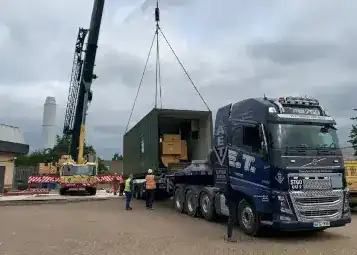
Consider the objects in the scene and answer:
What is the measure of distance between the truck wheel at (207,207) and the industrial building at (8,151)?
1731 centimetres

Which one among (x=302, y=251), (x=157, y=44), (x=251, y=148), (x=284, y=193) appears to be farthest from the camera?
(x=157, y=44)

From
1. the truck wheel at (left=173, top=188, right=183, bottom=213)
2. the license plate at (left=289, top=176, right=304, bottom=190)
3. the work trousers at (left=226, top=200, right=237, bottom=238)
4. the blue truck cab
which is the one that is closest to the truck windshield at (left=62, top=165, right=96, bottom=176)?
the truck wheel at (left=173, top=188, right=183, bottom=213)

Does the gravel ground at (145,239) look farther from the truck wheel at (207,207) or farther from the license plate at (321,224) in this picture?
the license plate at (321,224)

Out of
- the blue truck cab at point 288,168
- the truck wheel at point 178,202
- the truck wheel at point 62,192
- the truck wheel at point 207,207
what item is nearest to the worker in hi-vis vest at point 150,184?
the truck wheel at point 178,202

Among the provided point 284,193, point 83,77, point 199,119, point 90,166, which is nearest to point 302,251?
point 284,193

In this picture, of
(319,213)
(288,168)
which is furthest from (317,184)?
(288,168)

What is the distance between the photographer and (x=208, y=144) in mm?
14977

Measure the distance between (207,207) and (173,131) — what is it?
198 inches

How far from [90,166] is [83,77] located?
587 cm

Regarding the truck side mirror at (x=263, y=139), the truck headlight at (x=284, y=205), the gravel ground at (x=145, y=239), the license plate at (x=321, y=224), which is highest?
the truck side mirror at (x=263, y=139)

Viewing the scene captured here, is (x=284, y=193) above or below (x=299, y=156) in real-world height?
below

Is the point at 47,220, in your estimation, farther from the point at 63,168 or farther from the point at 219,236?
the point at 63,168

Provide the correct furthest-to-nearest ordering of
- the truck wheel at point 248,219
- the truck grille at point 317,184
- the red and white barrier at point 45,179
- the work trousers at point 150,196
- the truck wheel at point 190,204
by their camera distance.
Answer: the red and white barrier at point 45,179
the work trousers at point 150,196
the truck wheel at point 190,204
the truck wheel at point 248,219
the truck grille at point 317,184

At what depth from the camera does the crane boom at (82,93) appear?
23.8 meters
